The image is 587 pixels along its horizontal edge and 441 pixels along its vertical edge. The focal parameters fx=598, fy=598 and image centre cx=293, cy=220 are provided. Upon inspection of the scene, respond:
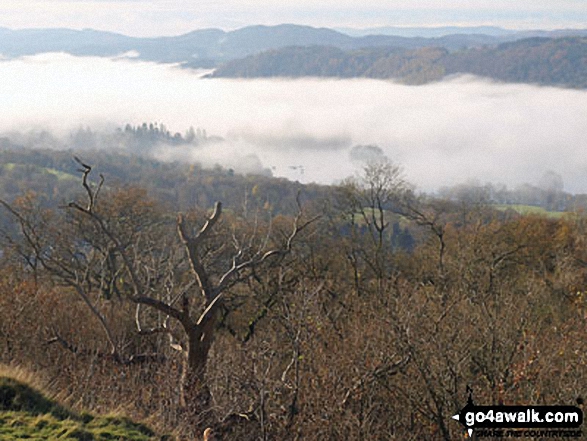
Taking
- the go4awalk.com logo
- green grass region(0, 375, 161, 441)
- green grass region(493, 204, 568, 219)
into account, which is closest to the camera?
green grass region(0, 375, 161, 441)

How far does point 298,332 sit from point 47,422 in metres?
4.52

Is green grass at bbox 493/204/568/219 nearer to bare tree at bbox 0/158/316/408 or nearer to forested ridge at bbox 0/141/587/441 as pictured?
forested ridge at bbox 0/141/587/441

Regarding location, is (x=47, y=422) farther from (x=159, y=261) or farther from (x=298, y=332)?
(x=159, y=261)

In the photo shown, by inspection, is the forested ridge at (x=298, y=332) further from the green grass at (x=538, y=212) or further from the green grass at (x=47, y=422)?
the green grass at (x=538, y=212)

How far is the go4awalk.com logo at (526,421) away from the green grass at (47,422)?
565cm

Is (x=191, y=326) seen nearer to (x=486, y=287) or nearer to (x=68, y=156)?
(x=486, y=287)

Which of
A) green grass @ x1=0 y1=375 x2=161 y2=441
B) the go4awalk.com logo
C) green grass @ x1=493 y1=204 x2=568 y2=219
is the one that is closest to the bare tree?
green grass @ x1=0 y1=375 x2=161 y2=441

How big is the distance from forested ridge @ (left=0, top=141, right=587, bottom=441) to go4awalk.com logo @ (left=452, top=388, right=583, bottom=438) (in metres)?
0.34

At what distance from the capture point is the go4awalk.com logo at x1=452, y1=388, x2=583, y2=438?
1029 centimetres

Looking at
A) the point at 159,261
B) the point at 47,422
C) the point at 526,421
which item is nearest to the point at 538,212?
the point at 159,261

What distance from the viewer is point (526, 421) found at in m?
10.4

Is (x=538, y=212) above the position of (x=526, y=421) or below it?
below

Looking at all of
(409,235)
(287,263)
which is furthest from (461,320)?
(409,235)

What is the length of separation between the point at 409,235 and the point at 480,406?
48136 millimetres
